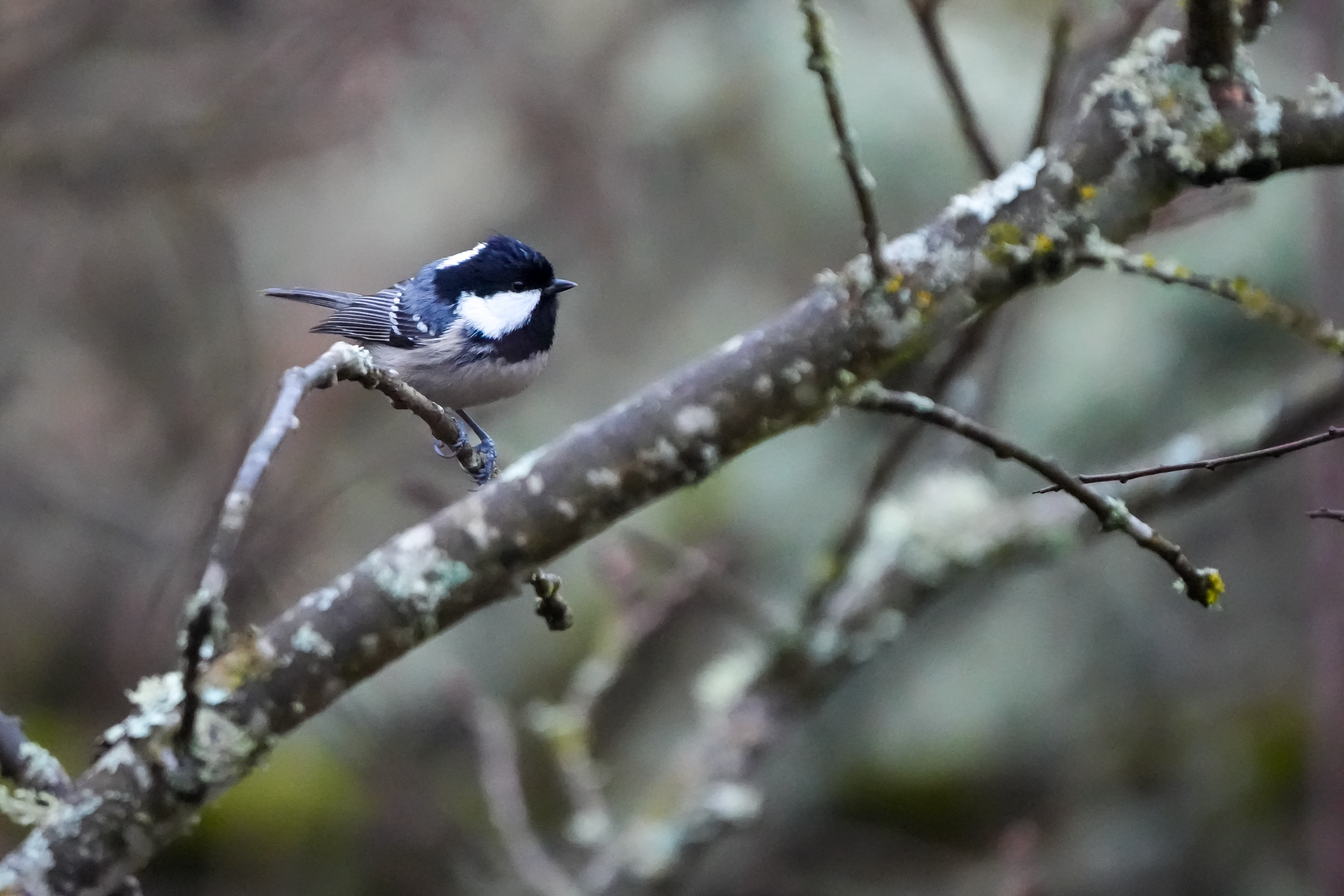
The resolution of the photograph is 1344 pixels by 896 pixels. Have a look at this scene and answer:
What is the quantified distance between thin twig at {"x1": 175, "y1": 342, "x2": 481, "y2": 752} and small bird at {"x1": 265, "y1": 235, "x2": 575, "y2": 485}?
0.68m

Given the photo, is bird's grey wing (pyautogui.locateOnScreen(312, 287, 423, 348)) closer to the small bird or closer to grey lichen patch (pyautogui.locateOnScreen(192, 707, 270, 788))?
the small bird

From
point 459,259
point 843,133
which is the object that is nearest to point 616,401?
point 459,259

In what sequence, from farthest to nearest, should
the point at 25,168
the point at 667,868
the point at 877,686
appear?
the point at 877,686, the point at 25,168, the point at 667,868

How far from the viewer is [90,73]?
387cm

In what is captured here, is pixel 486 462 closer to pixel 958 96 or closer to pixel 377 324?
pixel 377 324

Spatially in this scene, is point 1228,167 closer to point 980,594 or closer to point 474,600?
point 474,600

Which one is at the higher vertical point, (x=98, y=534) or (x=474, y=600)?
(x=98, y=534)

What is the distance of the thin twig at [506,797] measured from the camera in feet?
9.14

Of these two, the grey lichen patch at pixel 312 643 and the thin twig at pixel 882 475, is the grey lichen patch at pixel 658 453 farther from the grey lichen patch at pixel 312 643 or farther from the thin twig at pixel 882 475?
the thin twig at pixel 882 475

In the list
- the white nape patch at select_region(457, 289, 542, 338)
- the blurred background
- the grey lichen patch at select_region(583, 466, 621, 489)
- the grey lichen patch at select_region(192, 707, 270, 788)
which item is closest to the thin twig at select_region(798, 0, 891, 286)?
the grey lichen patch at select_region(583, 466, 621, 489)

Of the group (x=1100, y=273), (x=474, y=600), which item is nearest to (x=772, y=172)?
(x=1100, y=273)

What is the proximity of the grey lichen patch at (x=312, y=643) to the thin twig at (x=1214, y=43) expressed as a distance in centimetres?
141

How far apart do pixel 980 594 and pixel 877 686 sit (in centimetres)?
55

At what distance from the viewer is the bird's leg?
182 centimetres
